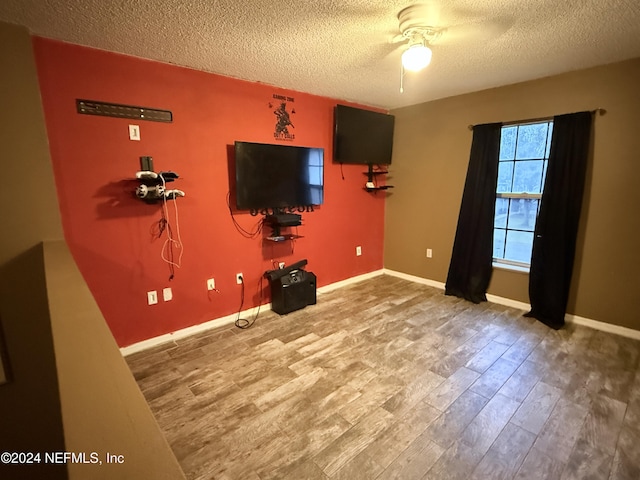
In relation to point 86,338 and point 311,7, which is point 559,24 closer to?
point 311,7

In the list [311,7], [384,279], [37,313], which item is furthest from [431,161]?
[37,313]

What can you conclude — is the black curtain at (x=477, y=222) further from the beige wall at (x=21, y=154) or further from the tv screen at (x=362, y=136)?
the beige wall at (x=21, y=154)

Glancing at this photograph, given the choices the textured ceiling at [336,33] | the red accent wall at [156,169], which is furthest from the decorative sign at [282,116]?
the textured ceiling at [336,33]

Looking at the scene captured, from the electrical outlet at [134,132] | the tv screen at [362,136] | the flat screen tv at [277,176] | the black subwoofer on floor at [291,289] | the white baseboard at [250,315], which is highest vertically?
the tv screen at [362,136]

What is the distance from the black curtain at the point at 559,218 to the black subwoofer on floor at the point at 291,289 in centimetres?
235

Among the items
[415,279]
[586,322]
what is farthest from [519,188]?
[415,279]

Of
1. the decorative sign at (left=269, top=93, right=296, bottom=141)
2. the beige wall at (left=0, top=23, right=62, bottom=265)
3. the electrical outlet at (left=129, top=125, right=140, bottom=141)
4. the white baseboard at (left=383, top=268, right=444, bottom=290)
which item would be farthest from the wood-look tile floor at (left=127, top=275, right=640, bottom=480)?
the decorative sign at (left=269, top=93, right=296, bottom=141)

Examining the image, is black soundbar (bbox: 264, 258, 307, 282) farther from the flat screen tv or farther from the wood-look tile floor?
the flat screen tv

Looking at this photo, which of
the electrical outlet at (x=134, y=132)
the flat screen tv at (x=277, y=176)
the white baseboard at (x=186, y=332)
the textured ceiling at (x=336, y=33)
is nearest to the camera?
the textured ceiling at (x=336, y=33)

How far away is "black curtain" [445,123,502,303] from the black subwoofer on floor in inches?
69.9

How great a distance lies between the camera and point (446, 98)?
12.1 ft

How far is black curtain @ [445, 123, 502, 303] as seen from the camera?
3.35m

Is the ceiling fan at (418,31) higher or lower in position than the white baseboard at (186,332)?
higher

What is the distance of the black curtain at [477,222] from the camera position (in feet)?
11.0
